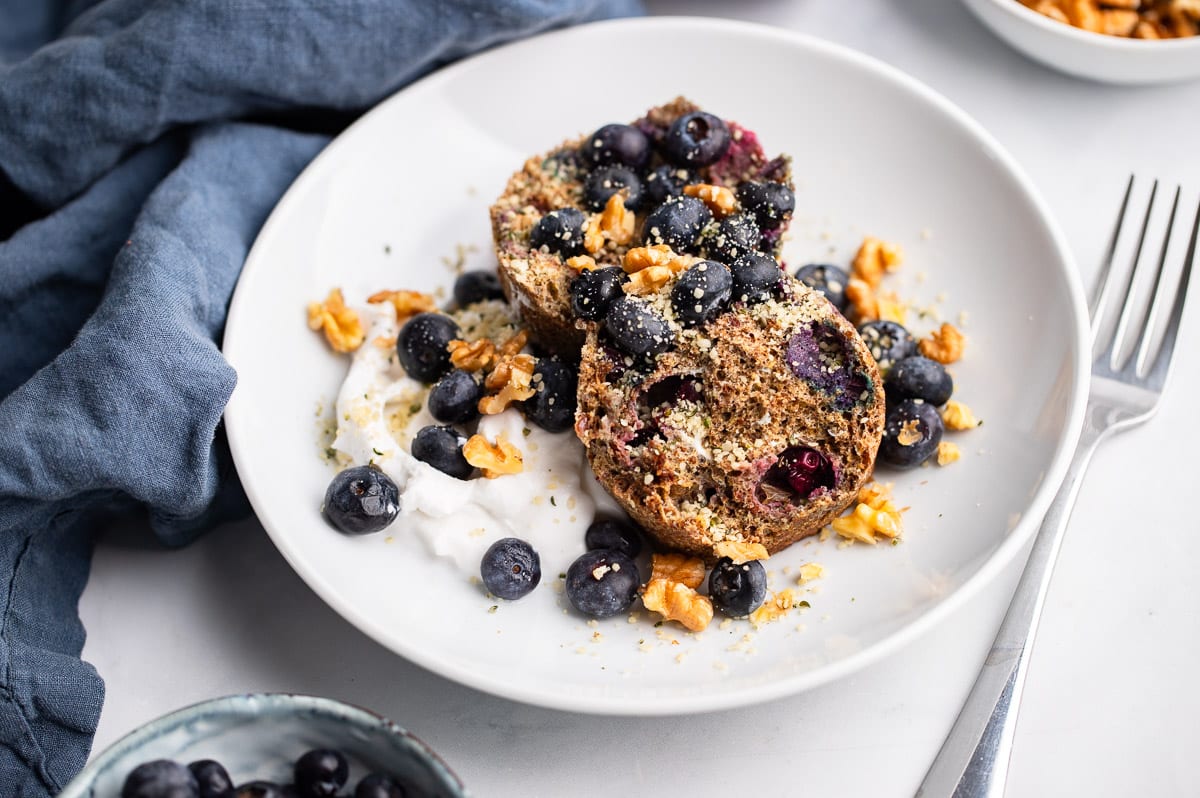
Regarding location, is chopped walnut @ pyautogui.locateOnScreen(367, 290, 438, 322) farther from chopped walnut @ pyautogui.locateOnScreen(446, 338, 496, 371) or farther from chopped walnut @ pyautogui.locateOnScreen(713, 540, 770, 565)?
chopped walnut @ pyautogui.locateOnScreen(713, 540, 770, 565)

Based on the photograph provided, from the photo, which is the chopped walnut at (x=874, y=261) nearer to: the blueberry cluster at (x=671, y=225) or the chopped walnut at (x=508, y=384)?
the blueberry cluster at (x=671, y=225)

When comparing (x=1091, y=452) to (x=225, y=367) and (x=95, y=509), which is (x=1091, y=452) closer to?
(x=225, y=367)

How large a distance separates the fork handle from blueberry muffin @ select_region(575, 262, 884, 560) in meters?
0.46

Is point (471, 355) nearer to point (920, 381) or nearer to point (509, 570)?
point (509, 570)

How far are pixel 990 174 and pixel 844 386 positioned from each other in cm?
81

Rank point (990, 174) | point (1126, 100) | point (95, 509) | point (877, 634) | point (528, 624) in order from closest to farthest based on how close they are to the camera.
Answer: point (877, 634)
point (528, 624)
point (95, 509)
point (990, 174)
point (1126, 100)

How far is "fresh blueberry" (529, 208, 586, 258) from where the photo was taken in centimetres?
257

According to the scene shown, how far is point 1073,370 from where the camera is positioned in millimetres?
2471

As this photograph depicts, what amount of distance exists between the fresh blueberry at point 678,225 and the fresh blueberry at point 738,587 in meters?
0.72

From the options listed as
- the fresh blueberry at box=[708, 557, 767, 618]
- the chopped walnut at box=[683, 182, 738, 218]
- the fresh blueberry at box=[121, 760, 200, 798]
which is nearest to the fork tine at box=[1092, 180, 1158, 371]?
the chopped walnut at box=[683, 182, 738, 218]

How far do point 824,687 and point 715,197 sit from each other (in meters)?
1.14

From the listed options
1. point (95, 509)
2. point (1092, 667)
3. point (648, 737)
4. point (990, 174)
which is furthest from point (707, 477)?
point (95, 509)

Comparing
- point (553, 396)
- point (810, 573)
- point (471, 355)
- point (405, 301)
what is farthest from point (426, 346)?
point (810, 573)

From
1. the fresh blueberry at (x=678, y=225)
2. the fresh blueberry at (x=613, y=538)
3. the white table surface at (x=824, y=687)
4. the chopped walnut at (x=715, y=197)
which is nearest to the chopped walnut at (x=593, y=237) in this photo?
the fresh blueberry at (x=678, y=225)
